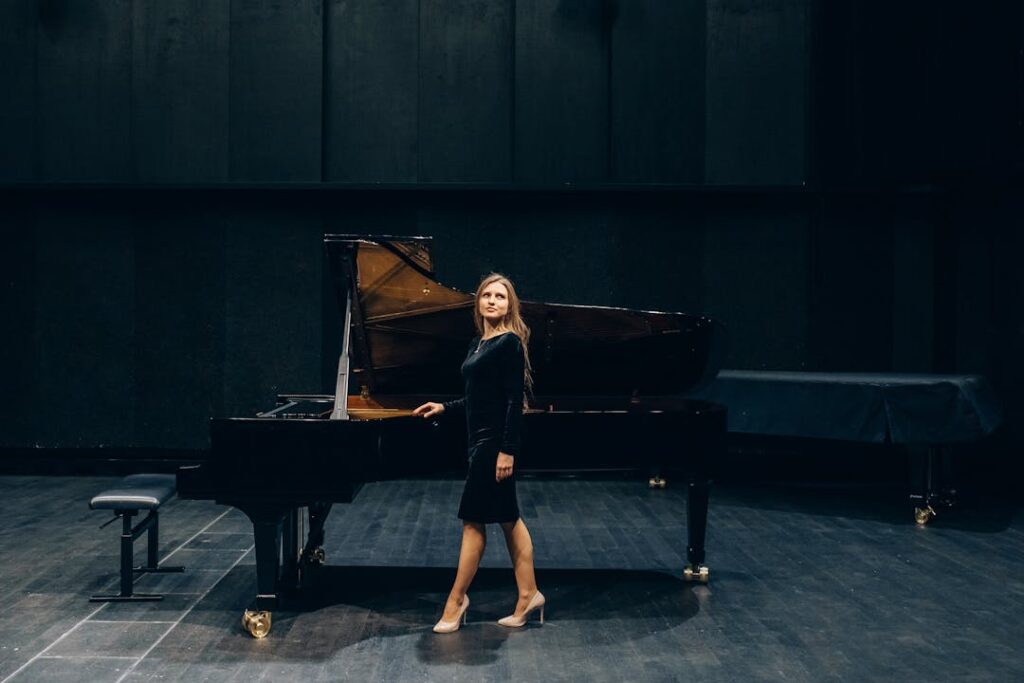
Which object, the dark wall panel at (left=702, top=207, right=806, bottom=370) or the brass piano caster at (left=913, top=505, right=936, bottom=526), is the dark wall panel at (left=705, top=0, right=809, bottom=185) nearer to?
the dark wall panel at (left=702, top=207, right=806, bottom=370)

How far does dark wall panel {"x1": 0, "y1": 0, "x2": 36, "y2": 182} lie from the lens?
834 cm

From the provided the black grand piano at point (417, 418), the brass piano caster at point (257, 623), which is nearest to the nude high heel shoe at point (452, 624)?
the black grand piano at point (417, 418)

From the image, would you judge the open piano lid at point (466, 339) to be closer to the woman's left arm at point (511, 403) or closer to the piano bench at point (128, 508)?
the woman's left arm at point (511, 403)

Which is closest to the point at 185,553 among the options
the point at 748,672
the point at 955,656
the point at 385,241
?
the point at 385,241

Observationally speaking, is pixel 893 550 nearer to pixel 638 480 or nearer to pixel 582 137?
pixel 638 480

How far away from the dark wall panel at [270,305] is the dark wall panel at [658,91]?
8.66ft

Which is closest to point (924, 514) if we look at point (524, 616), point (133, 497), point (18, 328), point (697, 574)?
point (697, 574)

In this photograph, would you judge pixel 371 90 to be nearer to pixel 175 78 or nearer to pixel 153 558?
pixel 175 78

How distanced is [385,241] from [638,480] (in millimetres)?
4564

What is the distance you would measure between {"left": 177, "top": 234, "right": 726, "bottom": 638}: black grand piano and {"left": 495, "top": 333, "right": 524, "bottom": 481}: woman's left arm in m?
0.36

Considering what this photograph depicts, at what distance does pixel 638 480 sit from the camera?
8453 mm

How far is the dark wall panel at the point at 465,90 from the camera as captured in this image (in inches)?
333

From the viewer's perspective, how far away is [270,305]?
8.57m

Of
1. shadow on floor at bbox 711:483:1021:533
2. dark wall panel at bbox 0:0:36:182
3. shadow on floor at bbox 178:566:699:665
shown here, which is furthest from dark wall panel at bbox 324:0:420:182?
shadow on floor at bbox 178:566:699:665
